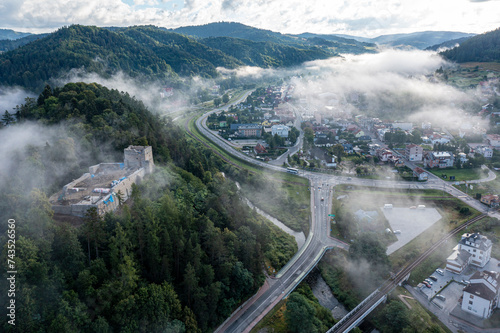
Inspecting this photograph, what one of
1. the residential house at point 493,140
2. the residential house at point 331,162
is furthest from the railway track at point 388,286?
the residential house at point 493,140

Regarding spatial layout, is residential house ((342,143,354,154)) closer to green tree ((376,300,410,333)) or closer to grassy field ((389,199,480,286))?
grassy field ((389,199,480,286))

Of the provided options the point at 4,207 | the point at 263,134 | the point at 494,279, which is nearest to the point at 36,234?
the point at 4,207

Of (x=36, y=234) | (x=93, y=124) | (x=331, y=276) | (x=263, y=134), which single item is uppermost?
(x=93, y=124)

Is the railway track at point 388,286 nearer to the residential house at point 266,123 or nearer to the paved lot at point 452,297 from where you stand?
the paved lot at point 452,297

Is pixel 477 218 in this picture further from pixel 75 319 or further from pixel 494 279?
pixel 75 319

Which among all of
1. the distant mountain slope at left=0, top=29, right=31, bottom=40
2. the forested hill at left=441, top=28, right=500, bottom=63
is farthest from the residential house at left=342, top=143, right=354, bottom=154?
the distant mountain slope at left=0, top=29, right=31, bottom=40
